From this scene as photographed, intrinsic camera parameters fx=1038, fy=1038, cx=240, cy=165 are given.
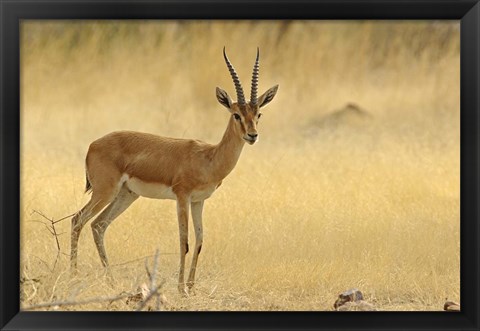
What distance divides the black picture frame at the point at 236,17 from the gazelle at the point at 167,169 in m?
2.00

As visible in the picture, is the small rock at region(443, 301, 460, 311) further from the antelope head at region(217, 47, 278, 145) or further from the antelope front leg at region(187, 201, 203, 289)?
the antelope front leg at region(187, 201, 203, 289)

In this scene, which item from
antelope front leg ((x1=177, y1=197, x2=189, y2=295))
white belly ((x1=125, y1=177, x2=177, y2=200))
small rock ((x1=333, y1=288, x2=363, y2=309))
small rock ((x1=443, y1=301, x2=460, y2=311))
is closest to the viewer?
small rock ((x1=443, y1=301, x2=460, y2=311))

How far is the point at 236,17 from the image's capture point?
768cm

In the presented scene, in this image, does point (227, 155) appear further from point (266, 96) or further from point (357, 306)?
point (357, 306)

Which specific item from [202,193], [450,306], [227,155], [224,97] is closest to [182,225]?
[202,193]

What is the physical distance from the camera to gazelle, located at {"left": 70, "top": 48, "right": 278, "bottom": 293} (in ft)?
32.2

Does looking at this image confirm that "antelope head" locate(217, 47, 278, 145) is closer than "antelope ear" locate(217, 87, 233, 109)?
Yes

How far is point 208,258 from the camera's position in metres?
10.7

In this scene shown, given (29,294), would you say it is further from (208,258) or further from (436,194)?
(436,194)

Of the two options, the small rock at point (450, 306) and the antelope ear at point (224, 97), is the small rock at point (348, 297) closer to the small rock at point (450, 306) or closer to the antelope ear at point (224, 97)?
the small rock at point (450, 306)

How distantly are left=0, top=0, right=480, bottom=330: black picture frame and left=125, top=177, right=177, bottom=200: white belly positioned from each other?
8.96 feet

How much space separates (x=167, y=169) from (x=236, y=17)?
9.30 feet

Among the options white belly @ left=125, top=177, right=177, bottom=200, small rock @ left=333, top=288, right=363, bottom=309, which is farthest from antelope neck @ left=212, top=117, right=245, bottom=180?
small rock @ left=333, top=288, right=363, bottom=309

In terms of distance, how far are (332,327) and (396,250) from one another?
12.9 ft
